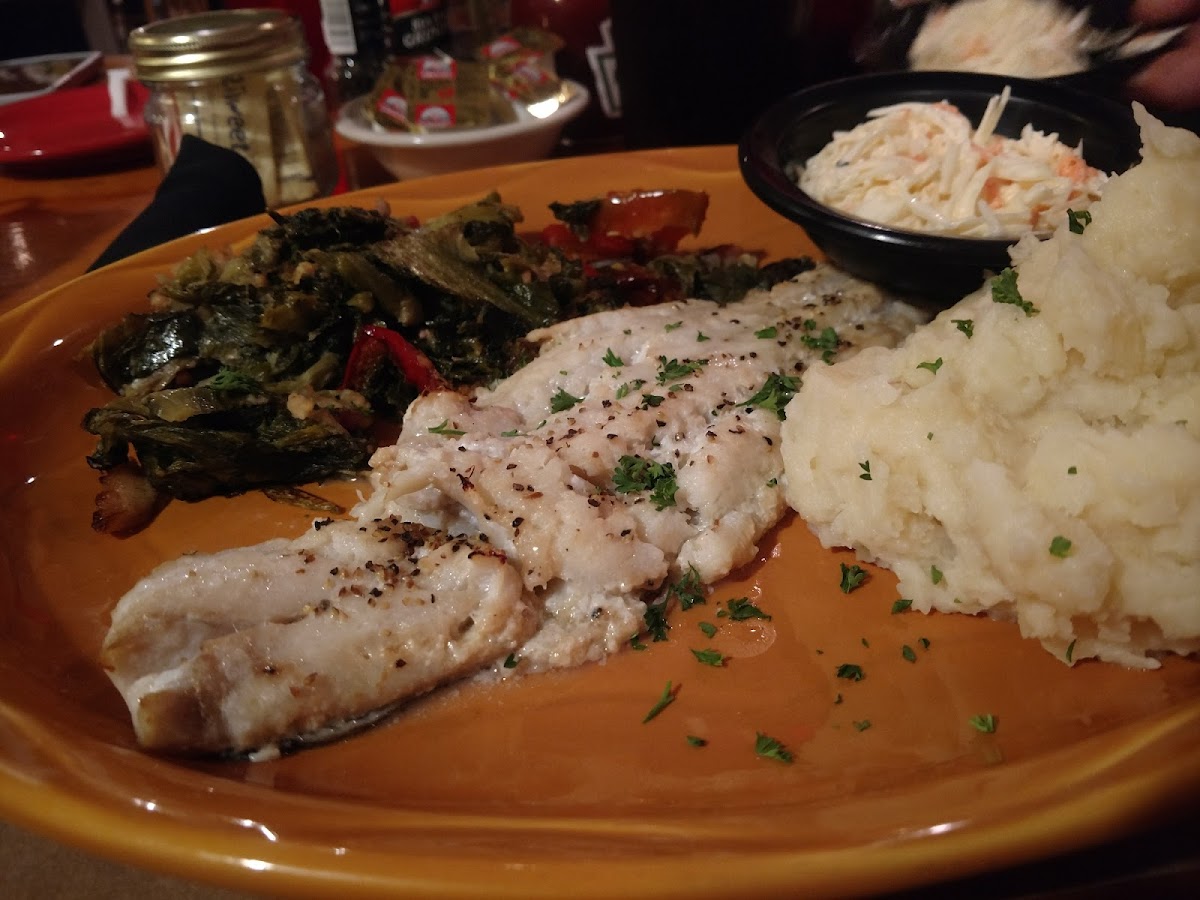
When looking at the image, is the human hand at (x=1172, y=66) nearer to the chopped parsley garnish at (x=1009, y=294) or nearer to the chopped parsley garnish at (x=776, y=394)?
the chopped parsley garnish at (x=1009, y=294)

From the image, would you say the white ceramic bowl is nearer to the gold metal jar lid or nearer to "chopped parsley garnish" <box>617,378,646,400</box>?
the gold metal jar lid

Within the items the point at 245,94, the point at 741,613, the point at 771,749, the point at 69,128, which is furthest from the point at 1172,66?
the point at 69,128

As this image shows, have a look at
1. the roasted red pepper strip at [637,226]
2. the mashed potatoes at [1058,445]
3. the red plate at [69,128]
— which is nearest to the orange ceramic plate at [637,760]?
the mashed potatoes at [1058,445]

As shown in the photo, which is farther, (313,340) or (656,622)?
(313,340)

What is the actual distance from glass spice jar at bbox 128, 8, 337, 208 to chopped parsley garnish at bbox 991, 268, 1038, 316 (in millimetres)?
3625

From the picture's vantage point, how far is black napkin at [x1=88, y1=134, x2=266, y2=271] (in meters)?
3.78

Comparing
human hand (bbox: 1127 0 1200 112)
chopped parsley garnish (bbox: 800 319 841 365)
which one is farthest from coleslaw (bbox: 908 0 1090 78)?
chopped parsley garnish (bbox: 800 319 841 365)

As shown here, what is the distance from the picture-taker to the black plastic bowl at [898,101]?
8.96 ft

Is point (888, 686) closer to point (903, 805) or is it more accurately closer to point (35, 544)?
point (903, 805)

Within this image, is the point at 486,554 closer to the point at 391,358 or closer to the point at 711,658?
the point at 711,658

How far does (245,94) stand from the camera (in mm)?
4367

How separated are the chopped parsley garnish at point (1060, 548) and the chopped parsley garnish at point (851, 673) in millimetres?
491

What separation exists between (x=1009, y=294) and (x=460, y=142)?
3.29 metres

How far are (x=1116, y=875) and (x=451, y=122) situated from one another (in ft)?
14.9
